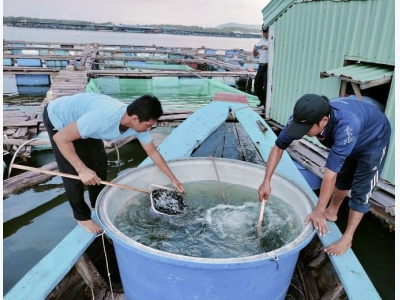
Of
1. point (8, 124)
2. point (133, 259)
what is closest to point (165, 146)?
point (133, 259)

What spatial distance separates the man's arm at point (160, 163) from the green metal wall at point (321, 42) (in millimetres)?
3200

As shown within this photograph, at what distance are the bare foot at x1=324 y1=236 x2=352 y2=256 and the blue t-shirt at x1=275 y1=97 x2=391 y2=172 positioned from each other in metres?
0.70

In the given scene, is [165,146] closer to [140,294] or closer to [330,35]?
[140,294]

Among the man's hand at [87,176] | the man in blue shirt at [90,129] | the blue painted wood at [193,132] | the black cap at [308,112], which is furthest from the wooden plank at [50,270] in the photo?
the black cap at [308,112]

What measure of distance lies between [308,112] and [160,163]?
1.56 meters

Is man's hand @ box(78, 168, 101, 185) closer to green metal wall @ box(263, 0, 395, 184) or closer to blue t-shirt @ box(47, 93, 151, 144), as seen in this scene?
blue t-shirt @ box(47, 93, 151, 144)

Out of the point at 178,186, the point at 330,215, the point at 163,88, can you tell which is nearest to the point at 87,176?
the point at 178,186

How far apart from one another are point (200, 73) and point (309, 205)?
11.1 meters

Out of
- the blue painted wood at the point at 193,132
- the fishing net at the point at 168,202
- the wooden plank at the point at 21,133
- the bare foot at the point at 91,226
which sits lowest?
the wooden plank at the point at 21,133

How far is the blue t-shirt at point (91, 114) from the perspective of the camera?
2312 millimetres

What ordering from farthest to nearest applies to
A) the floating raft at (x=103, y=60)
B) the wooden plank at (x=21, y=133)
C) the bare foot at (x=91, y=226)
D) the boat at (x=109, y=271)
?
the floating raft at (x=103, y=60)
the wooden plank at (x=21, y=133)
the bare foot at (x=91, y=226)
the boat at (x=109, y=271)

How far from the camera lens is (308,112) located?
2043 millimetres

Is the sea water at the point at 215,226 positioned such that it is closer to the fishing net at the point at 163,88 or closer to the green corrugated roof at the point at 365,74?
the green corrugated roof at the point at 365,74

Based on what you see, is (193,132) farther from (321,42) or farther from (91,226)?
(321,42)
